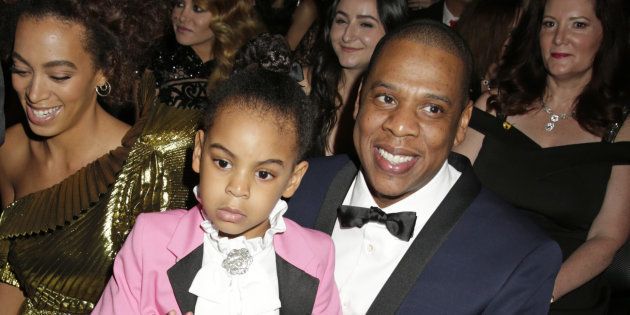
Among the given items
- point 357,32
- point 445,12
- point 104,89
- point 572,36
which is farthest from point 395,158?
point 445,12

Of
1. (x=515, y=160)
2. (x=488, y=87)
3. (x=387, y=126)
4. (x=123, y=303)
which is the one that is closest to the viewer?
(x=123, y=303)

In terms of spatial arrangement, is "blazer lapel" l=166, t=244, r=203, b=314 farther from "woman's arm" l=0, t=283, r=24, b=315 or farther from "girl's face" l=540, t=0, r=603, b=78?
"girl's face" l=540, t=0, r=603, b=78

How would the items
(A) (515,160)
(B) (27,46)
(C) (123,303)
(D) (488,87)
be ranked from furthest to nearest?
(D) (488,87) → (A) (515,160) → (B) (27,46) → (C) (123,303)

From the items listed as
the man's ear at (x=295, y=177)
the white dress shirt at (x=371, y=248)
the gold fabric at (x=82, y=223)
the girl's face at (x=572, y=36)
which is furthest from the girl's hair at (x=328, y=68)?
the man's ear at (x=295, y=177)

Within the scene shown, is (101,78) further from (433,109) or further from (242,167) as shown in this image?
(433,109)

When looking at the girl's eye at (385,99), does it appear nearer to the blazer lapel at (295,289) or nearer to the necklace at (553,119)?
the blazer lapel at (295,289)

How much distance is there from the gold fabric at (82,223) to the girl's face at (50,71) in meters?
0.23

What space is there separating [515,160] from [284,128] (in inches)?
66.7

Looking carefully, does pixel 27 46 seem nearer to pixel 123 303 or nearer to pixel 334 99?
pixel 123 303

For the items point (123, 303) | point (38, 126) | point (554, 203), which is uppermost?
point (38, 126)

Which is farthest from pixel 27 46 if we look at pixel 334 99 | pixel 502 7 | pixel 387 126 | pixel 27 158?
pixel 502 7

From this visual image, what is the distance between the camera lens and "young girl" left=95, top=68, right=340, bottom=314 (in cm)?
203

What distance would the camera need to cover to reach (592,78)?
3.47 m

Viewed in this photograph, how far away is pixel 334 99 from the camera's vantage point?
4301mm
